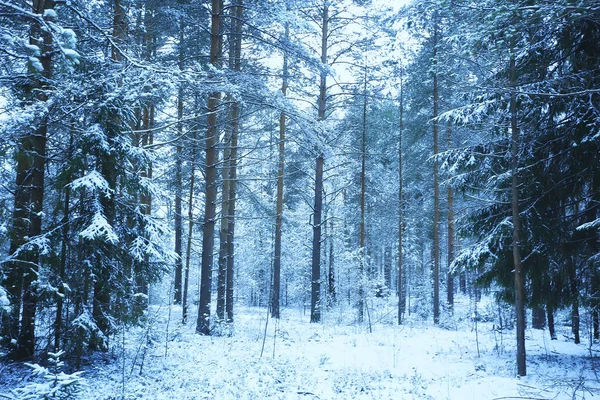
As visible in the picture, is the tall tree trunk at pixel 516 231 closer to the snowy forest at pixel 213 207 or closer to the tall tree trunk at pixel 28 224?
the snowy forest at pixel 213 207

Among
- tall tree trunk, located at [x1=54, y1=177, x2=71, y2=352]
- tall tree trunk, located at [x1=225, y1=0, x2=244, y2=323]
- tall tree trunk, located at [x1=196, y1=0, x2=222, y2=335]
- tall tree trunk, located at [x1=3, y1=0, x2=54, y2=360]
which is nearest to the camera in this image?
tall tree trunk, located at [x1=3, y1=0, x2=54, y2=360]

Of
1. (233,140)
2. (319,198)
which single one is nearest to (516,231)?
(319,198)

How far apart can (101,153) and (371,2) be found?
1361cm

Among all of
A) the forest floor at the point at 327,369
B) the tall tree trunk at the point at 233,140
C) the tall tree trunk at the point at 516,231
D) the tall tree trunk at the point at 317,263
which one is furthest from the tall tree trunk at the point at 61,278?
the tall tree trunk at the point at 317,263

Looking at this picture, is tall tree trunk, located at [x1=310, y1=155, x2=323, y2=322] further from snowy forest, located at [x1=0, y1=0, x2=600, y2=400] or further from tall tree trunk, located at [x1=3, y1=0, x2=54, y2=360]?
tall tree trunk, located at [x1=3, y1=0, x2=54, y2=360]

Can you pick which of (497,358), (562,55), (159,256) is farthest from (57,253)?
(562,55)

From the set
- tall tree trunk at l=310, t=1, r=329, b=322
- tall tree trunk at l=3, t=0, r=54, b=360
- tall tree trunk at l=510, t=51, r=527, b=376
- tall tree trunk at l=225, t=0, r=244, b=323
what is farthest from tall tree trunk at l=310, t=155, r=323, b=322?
tall tree trunk at l=3, t=0, r=54, b=360

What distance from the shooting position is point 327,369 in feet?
26.7

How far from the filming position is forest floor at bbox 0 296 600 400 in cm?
623

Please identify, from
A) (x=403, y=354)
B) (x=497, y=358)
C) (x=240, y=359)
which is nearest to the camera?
(x=240, y=359)

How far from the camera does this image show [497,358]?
9219mm

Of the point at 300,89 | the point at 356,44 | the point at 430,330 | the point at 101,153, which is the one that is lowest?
the point at 430,330

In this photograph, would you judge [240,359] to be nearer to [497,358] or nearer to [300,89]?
[497,358]

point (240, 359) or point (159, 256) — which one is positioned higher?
point (159, 256)
